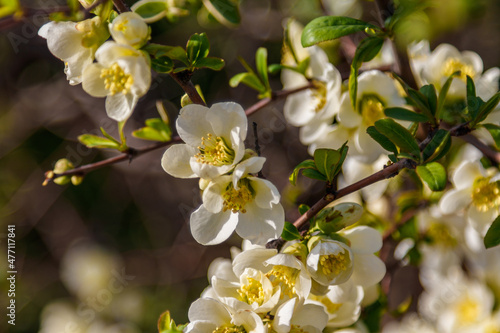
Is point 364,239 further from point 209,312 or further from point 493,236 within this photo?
point 209,312

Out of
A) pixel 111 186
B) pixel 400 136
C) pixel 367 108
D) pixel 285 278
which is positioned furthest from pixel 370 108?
pixel 111 186

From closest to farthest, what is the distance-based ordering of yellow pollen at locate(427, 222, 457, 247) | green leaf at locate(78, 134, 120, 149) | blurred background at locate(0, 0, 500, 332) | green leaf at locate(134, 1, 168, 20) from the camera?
green leaf at locate(78, 134, 120, 149), green leaf at locate(134, 1, 168, 20), yellow pollen at locate(427, 222, 457, 247), blurred background at locate(0, 0, 500, 332)

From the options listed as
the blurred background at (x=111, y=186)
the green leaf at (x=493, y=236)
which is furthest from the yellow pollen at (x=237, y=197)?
the blurred background at (x=111, y=186)

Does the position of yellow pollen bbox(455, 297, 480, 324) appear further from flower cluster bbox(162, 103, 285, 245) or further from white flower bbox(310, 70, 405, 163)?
flower cluster bbox(162, 103, 285, 245)

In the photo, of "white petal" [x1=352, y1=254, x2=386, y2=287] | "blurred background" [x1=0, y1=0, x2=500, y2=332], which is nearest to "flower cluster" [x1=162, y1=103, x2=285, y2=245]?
"white petal" [x1=352, y1=254, x2=386, y2=287]

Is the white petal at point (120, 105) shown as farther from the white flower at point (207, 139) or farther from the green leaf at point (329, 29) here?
the green leaf at point (329, 29)

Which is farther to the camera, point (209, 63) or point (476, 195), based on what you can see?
point (476, 195)
